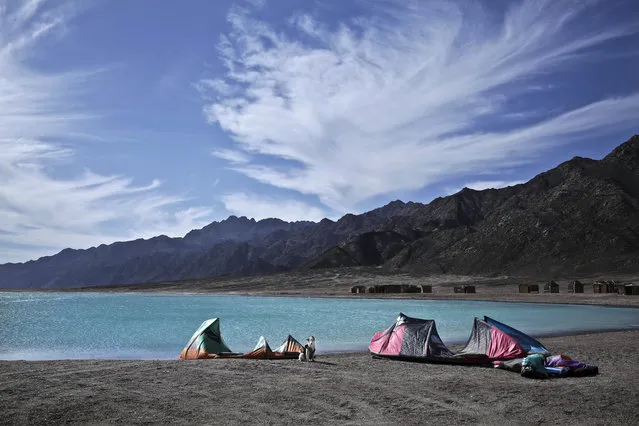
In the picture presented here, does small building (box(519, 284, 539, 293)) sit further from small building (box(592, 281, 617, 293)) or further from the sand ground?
the sand ground

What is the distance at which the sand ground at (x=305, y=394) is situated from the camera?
10.2 metres

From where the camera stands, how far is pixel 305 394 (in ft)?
40.0

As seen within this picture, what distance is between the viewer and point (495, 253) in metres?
119

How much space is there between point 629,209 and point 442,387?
4446 inches

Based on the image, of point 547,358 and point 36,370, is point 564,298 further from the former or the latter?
point 36,370

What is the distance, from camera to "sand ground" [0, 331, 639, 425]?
33.3 feet

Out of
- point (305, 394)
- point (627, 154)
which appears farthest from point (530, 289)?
point (305, 394)

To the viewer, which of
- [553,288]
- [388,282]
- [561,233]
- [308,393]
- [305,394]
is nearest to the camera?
[305,394]

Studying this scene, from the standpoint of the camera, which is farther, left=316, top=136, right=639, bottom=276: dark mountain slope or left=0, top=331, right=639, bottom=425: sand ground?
left=316, top=136, right=639, bottom=276: dark mountain slope

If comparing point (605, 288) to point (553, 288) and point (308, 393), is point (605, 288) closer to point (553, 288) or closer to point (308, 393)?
point (553, 288)

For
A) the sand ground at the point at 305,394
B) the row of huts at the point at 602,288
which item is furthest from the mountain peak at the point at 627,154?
the sand ground at the point at 305,394

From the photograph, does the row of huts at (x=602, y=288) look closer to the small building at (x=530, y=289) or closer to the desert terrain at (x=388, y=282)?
the small building at (x=530, y=289)

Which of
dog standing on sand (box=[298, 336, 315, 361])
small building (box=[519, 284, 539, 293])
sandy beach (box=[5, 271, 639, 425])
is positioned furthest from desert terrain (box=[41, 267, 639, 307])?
sandy beach (box=[5, 271, 639, 425])

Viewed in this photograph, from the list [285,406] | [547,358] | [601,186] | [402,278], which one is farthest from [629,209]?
[285,406]
